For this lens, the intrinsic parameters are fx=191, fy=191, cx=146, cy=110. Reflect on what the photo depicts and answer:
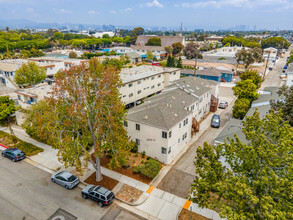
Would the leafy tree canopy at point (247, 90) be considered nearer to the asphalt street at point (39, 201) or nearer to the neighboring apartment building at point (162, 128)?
the neighboring apartment building at point (162, 128)

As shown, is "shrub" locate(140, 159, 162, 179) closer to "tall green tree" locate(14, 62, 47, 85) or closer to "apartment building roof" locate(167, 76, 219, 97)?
"apartment building roof" locate(167, 76, 219, 97)

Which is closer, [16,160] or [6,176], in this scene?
[6,176]

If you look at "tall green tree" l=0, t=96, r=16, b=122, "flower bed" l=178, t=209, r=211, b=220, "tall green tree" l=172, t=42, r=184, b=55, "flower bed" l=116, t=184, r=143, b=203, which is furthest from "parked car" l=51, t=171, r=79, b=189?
"tall green tree" l=172, t=42, r=184, b=55

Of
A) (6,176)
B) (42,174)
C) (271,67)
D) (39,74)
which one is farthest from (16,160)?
(271,67)

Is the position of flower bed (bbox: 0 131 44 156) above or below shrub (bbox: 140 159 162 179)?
below

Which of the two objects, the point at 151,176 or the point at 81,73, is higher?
the point at 81,73

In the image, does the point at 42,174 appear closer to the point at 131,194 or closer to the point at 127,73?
the point at 131,194
